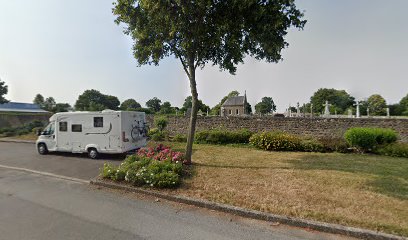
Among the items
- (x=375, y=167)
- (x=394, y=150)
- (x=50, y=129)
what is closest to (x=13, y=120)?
(x=50, y=129)

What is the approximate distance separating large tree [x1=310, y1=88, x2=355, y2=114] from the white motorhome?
68.8 m

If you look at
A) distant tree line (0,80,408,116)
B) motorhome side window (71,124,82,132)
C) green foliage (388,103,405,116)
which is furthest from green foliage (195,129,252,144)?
green foliage (388,103,405,116)

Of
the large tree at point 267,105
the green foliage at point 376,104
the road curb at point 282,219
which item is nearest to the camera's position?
the road curb at point 282,219

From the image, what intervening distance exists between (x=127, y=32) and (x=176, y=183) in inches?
234

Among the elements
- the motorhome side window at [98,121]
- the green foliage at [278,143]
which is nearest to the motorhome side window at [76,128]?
the motorhome side window at [98,121]

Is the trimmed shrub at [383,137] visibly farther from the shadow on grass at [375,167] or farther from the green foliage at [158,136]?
the green foliage at [158,136]

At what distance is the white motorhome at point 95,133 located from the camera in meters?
10.0

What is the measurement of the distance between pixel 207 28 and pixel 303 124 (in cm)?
1036

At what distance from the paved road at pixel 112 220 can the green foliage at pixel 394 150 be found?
27.9 feet

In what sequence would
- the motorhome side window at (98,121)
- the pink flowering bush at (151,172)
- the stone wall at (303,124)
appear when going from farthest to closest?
1. the stone wall at (303,124)
2. the motorhome side window at (98,121)
3. the pink flowering bush at (151,172)

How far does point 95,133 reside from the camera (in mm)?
10344

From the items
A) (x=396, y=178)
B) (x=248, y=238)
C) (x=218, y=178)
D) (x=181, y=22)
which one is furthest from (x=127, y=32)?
(x=396, y=178)

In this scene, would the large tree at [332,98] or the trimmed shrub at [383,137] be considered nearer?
the trimmed shrub at [383,137]

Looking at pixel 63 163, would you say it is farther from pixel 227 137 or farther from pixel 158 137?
pixel 227 137
